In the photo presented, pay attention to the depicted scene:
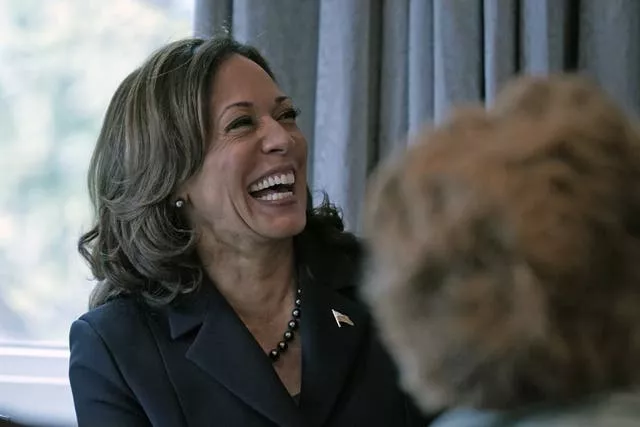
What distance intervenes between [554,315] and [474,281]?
66 millimetres

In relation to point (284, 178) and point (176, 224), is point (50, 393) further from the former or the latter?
point (284, 178)

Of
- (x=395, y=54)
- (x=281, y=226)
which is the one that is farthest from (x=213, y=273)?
(x=395, y=54)

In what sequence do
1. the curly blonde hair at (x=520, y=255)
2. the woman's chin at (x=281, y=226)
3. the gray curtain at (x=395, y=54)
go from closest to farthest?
the curly blonde hair at (x=520, y=255) → the woman's chin at (x=281, y=226) → the gray curtain at (x=395, y=54)

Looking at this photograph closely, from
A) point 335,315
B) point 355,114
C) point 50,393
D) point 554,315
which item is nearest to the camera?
point 554,315

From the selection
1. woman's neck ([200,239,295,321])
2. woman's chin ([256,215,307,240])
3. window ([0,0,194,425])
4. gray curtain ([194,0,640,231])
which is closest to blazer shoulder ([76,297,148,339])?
woman's neck ([200,239,295,321])

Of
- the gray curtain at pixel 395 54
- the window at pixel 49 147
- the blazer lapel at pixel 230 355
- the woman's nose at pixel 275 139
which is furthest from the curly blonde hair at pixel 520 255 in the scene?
the window at pixel 49 147

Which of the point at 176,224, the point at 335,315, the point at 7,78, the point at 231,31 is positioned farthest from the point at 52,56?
the point at 335,315

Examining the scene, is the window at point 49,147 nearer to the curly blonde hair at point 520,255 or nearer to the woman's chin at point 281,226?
the woman's chin at point 281,226

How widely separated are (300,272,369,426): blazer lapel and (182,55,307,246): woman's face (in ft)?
0.44

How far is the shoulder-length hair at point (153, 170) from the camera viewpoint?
1.50 m

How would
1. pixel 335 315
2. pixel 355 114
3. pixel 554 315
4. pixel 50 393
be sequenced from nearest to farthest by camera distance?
pixel 554 315
pixel 335 315
pixel 355 114
pixel 50 393

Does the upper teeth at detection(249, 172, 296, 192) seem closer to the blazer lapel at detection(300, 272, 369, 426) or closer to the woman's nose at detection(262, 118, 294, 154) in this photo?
the woman's nose at detection(262, 118, 294, 154)

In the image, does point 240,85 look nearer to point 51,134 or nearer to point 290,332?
point 290,332

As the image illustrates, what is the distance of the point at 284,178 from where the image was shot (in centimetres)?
152
